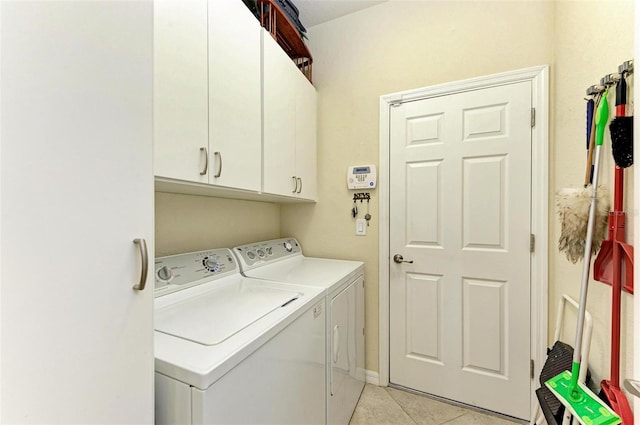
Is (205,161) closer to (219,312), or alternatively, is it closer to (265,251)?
(219,312)

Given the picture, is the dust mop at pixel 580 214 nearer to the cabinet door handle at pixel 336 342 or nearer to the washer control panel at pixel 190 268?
the cabinet door handle at pixel 336 342

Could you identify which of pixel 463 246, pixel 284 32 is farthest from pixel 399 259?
pixel 284 32

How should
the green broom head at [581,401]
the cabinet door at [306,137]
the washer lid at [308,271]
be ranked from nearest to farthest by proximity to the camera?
the green broom head at [581,401] < the washer lid at [308,271] < the cabinet door at [306,137]

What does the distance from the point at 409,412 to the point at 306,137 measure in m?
2.06

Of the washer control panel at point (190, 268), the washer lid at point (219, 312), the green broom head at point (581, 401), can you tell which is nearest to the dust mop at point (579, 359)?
the green broom head at point (581, 401)

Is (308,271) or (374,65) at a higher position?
(374,65)

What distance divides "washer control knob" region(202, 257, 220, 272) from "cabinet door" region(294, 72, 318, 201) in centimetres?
75

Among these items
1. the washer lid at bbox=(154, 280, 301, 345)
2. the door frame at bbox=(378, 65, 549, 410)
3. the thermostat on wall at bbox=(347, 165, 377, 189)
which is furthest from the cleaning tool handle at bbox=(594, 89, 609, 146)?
the washer lid at bbox=(154, 280, 301, 345)

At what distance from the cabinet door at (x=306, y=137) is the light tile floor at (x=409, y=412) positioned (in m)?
1.53

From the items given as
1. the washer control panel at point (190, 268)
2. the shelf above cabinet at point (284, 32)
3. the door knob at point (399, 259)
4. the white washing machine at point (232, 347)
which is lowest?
the white washing machine at point (232, 347)

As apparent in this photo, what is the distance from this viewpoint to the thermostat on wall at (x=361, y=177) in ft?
6.62

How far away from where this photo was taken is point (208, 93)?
1141mm

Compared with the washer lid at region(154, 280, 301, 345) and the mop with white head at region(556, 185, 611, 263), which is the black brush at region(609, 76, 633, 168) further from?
the washer lid at region(154, 280, 301, 345)

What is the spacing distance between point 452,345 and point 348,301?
0.86m
